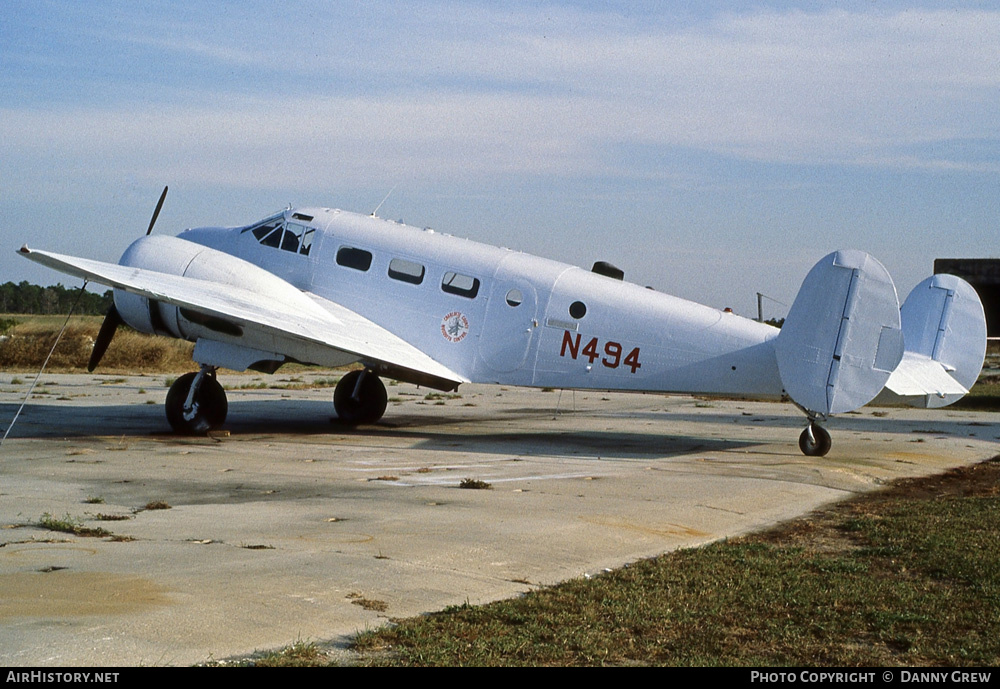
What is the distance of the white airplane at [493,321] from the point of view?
14617 millimetres

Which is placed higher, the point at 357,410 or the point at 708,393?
the point at 708,393

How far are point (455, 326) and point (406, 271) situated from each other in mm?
1492

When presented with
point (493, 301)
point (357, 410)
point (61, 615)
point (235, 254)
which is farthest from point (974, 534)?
point (235, 254)

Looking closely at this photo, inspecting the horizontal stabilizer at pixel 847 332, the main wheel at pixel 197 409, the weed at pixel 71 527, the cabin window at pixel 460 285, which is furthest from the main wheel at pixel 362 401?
the weed at pixel 71 527

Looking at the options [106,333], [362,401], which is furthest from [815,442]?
[106,333]

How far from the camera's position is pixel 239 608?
6.06 m

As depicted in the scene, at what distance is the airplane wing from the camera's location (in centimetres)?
1490

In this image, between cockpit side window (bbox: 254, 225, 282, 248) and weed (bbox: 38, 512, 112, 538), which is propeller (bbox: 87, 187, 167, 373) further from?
weed (bbox: 38, 512, 112, 538)

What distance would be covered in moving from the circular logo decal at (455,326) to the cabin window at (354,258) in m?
1.98

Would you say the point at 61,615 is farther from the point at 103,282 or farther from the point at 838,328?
the point at 838,328

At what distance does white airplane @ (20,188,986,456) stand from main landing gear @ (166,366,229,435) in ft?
0.08

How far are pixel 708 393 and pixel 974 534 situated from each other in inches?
286

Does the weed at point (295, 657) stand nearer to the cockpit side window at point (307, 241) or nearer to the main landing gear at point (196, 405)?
the main landing gear at point (196, 405)

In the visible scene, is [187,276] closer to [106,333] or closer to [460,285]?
[106,333]
